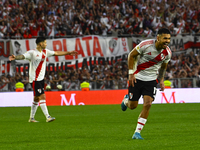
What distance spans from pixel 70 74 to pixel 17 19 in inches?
217

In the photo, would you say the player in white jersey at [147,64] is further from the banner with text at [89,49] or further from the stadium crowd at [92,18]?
the stadium crowd at [92,18]

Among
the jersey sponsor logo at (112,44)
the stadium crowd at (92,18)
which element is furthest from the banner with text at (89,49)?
the stadium crowd at (92,18)

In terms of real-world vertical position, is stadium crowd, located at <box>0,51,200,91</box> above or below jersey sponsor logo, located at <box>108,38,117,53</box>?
below

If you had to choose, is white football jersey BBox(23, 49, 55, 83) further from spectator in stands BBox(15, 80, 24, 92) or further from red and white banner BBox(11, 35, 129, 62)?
red and white banner BBox(11, 35, 129, 62)

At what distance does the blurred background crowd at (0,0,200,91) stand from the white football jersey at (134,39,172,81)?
14.8 metres

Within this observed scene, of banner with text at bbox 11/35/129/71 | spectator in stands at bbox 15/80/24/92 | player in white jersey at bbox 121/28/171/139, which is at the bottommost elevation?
spectator in stands at bbox 15/80/24/92

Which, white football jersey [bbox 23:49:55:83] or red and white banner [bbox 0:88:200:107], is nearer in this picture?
white football jersey [bbox 23:49:55:83]

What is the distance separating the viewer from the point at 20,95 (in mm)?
21703

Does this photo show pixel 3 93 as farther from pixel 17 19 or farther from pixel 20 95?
pixel 17 19

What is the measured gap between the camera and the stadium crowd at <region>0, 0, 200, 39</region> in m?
26.5

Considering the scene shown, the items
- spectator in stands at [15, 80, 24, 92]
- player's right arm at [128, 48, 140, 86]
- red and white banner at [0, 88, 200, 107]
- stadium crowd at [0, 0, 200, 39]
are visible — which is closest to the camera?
player's right arm at [128, 48, 140, 86]

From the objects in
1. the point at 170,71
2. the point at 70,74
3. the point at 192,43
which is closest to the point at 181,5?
the point at 192,43

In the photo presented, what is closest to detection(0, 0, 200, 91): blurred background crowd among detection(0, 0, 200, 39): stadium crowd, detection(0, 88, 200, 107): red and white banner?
detection(0, 0, 200, 39): stadium crowd

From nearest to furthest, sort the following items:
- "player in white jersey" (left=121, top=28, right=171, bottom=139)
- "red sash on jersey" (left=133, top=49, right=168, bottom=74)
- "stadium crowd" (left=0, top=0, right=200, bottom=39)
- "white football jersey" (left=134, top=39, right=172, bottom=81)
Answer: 1. "player in white jersey" (left=121, top=28, right=171, bottom=139)
2. "white football jersey" (left=134, top=39, right=172, bottom=81)
3. "red sash on jersey" (left=133, top=49, right=168, bottom=74)
4. "stadium crowd" (left=0, top=0, right=200, bottom=39)
